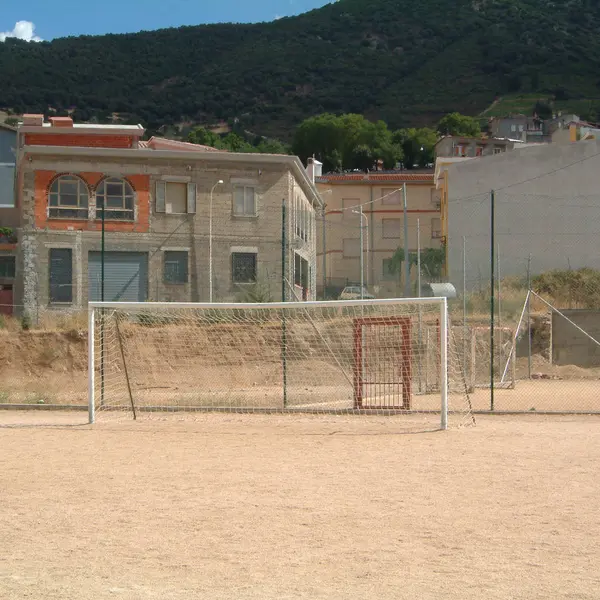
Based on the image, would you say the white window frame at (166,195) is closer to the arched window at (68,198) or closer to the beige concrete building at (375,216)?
→ the arched window at (68,198)

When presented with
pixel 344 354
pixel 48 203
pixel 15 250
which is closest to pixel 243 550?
pixel 344 354

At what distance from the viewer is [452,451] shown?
40.4ft

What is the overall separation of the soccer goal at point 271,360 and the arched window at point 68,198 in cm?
1299

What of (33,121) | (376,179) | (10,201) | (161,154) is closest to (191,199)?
(161,154)

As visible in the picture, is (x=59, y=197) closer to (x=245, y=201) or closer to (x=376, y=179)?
(x=245, y=201)

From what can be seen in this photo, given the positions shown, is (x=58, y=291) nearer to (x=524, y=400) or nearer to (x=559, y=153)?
(x=524, y=400)

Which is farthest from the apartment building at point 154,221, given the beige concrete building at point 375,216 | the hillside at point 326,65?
the hillside at point 326,65

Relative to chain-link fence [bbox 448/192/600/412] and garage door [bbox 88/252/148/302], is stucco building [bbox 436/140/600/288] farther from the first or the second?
garage door [bbox 88/252/148/302]

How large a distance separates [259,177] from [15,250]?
379 inches

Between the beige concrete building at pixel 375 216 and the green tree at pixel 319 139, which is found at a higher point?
the green tree at pixel 319 139

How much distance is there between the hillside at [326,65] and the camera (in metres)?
130

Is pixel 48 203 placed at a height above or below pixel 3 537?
above

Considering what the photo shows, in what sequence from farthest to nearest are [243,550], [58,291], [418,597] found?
1. [58,291]
2. [243,550]
3. [418,597]

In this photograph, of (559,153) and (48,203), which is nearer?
(48,203)
